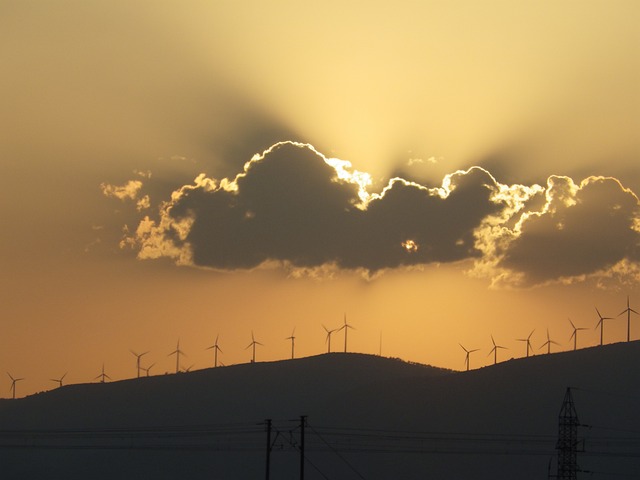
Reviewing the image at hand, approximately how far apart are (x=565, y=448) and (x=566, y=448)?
0.26 m

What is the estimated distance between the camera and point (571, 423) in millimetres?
144250

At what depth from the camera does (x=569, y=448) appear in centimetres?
14275

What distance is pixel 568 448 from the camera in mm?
143875

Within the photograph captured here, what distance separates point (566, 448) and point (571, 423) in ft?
9.02

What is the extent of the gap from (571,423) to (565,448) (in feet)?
9.39

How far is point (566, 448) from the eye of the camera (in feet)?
475

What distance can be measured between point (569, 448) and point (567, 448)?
5.40ft

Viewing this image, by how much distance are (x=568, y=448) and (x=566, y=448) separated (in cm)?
101

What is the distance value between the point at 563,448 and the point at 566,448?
0.66m

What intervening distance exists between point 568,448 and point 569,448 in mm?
1141

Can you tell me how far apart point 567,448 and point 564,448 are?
779 millimetres

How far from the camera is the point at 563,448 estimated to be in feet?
477

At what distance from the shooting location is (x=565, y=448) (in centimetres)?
14512
